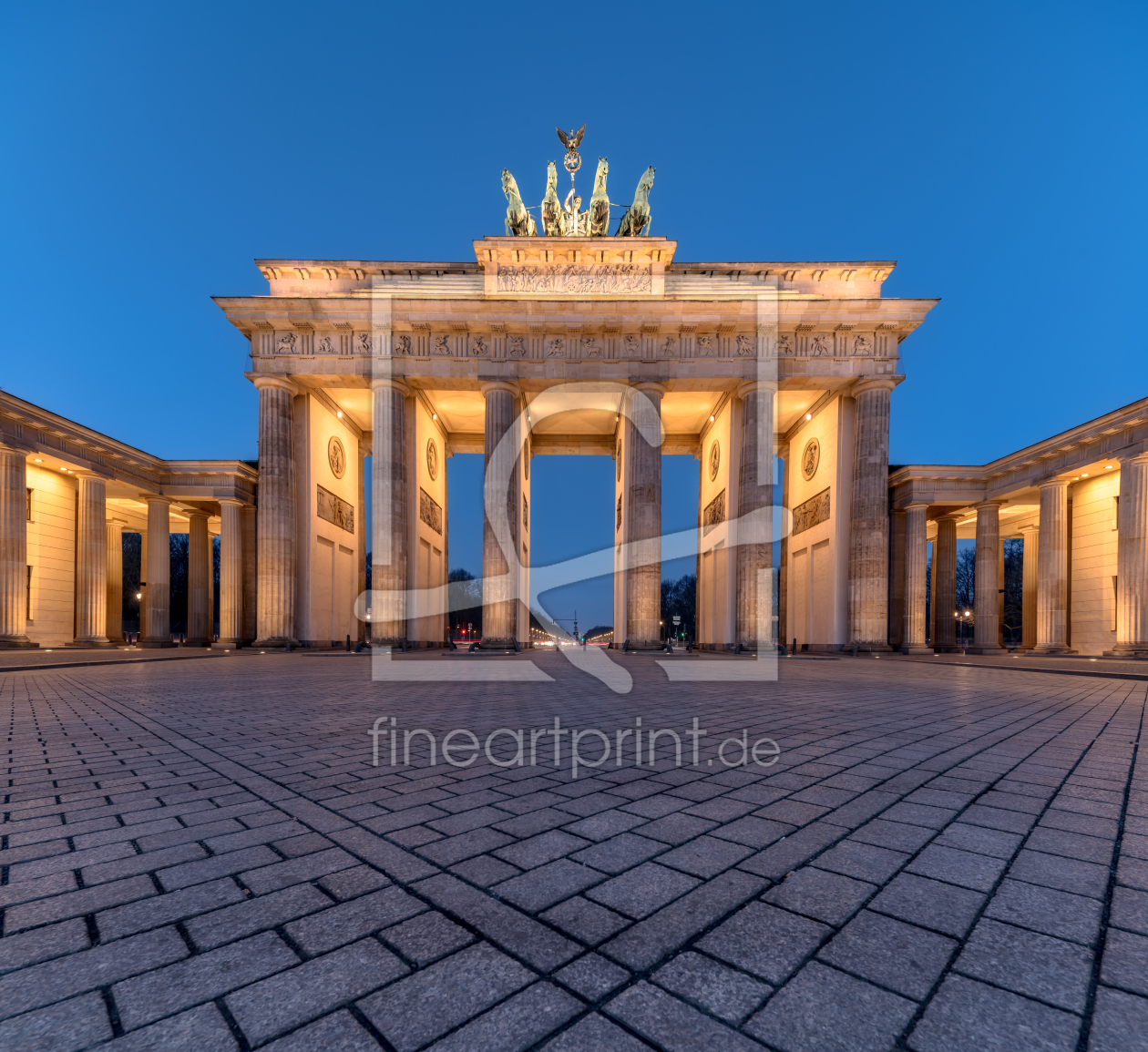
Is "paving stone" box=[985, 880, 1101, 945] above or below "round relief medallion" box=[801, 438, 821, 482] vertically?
below

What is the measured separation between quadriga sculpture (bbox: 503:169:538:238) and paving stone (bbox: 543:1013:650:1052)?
27838 mm

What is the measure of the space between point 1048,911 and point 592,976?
159cm

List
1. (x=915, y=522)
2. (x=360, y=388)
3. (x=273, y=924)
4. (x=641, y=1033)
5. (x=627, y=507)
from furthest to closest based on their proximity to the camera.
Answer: (x=915, y=522) → (x=360, y=388) → (x=627, y=507) → (x=273, y=924) → (x=641, y=1033)

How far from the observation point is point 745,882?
2123 mm

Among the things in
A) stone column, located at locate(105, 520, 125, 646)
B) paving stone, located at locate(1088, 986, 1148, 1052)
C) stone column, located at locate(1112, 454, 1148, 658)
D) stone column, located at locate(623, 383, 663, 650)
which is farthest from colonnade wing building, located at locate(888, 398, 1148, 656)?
stone column, located at locate(105, 520, 125, 646)

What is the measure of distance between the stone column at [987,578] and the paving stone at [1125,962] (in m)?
30.1

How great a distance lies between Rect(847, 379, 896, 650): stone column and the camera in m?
21.6

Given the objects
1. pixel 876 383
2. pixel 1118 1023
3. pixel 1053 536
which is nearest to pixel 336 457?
pixel 876 383

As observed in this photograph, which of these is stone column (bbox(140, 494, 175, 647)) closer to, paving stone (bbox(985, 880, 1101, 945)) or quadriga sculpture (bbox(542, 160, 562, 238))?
quadriga sculpture (bbox(542, 160, 562, 238))

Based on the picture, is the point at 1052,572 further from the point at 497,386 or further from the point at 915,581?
the point at 497,386

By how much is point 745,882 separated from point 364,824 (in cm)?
175

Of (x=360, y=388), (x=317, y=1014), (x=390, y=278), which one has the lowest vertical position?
(x=317, y=1014)

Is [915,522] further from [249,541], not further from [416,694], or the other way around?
[249,541]

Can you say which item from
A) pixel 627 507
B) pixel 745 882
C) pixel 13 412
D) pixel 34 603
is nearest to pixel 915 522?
pixel 627 507
